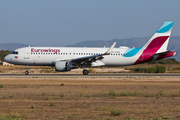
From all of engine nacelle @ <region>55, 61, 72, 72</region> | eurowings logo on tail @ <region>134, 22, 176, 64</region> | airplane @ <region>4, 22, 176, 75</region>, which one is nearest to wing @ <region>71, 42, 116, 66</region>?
airplane @ <region>4, 22, 176, 75</region>

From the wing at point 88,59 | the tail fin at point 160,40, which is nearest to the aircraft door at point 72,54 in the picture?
the wing at point 88,59

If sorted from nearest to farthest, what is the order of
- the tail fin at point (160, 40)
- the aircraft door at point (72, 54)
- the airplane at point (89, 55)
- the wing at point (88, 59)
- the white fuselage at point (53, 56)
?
1. the wing at point (88, 59)
2. the airplane at point (89, 55)
3. the white fuselage at point (53, 56)
4. the aircraft door at point (72, 54)
5. the tail fin at point (160, 40)

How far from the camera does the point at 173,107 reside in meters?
14.0

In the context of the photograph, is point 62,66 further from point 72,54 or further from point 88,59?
point 88,59

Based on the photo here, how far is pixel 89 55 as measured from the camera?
39.1 m

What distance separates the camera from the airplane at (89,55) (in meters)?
37.9

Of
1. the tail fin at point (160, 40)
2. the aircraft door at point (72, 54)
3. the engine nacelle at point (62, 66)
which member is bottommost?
the engine nacelle at point (62, 66)

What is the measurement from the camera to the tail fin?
39969 millimetres

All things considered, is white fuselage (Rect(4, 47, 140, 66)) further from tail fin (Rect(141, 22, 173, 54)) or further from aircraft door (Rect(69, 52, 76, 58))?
tail fin (Rect(141, 22, 173, 54))

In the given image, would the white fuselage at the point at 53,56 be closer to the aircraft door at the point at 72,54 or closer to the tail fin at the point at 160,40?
the aircraft door at the point at 72,54

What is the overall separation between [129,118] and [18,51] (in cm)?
3043

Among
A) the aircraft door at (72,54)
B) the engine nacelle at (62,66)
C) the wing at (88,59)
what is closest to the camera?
the engine nacelle at (62,66)

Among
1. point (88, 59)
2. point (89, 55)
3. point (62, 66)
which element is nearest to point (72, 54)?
point (89, 55)

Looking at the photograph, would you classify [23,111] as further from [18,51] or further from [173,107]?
[18,51]
